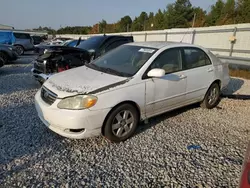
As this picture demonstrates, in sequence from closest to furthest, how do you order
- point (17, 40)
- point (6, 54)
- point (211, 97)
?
1. point (211, 97)
2. point (6, 54)
3. point (17, 40)

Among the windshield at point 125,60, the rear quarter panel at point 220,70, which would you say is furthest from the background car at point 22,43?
the rear quarter panel at point 220,70

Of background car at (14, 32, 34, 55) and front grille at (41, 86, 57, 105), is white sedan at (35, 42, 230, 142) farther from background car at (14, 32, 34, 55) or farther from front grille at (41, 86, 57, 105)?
background car at (14, 32, 34, 55)

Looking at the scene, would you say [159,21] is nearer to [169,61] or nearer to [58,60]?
[58,60]

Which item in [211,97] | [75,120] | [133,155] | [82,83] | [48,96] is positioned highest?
[82,83]

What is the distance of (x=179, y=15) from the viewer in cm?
4891

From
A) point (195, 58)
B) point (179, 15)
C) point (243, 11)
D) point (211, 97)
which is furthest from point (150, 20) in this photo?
point (195, 58)

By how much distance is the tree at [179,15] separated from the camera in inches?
1903

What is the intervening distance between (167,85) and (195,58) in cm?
116

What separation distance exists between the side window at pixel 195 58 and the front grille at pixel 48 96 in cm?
253

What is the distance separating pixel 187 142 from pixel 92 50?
4.66 m

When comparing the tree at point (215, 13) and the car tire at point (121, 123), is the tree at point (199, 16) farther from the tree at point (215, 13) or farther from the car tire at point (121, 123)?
the car tire at point (121, 123)

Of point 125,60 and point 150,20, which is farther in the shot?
point 150,20

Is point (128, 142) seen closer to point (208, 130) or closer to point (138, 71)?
point (138, 71)

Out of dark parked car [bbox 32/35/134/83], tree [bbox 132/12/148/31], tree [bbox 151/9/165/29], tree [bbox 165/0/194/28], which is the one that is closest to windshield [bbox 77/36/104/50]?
dark parked car [bbox 32/35/134/83]
